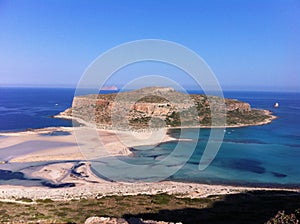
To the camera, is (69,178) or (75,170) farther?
(75,170)

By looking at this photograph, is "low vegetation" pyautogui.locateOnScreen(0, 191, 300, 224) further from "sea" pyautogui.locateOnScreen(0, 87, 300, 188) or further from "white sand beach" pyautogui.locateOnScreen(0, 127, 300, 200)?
"sea" pyautogui.locateOnScreen(0, 87, 300, 188)

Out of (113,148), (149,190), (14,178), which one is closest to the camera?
(149,190)

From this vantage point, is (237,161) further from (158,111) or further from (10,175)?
(158,111)

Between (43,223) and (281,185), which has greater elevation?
(43,223)

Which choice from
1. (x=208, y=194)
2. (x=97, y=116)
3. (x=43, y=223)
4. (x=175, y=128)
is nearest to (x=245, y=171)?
(x=208, y=194)

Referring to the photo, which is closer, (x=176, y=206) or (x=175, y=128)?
(x=176, y=206)

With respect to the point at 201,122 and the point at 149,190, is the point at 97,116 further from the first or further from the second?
the point at 149,190

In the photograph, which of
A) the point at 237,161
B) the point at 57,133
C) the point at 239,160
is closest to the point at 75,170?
the point at 237,161
